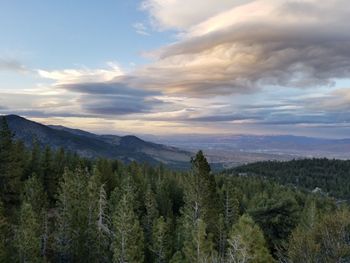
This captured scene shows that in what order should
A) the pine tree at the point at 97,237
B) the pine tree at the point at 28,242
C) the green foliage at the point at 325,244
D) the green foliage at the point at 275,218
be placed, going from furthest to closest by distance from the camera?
the pine tree at the point at 97,237 < the green foliage at the point at 275,218 < the pine tree at the point at 28,242 < the green foliage at the point at 325,244

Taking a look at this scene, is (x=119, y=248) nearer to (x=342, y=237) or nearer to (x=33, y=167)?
(x=342, y=237)

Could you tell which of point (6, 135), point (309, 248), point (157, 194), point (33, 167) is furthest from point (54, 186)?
point (309, 248)

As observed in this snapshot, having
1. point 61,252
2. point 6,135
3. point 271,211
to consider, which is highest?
point 6,135

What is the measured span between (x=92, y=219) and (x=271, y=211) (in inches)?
1177

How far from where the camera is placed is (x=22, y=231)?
5800 centimetres

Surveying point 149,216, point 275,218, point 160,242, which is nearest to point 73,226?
point 160,242

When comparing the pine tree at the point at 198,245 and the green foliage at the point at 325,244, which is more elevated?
the green foliage at the point at 325,244

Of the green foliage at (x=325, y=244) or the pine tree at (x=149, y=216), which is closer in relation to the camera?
the green foliage at (x=325, y=244)

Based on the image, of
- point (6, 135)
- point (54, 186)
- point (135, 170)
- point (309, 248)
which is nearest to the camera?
point (309, 248)

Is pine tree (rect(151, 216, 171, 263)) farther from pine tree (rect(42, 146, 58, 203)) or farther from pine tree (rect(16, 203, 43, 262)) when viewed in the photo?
pine tree (rect(42, 146, 58, 203))

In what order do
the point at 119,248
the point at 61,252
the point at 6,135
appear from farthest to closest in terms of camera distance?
the point at 6,135, the point at 61,252, the point at 119,248

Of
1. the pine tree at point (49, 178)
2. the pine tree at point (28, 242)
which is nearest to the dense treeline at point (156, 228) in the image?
the pine tree at point (28, 242)

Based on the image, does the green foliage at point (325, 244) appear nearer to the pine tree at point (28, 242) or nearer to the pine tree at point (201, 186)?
the pine tree at point (201, 186)

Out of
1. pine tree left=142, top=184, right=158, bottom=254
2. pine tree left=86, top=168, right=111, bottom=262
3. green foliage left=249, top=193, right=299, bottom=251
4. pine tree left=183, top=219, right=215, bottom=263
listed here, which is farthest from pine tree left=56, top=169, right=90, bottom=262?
green foliage left=249, top=193, right=299, bottom=251
